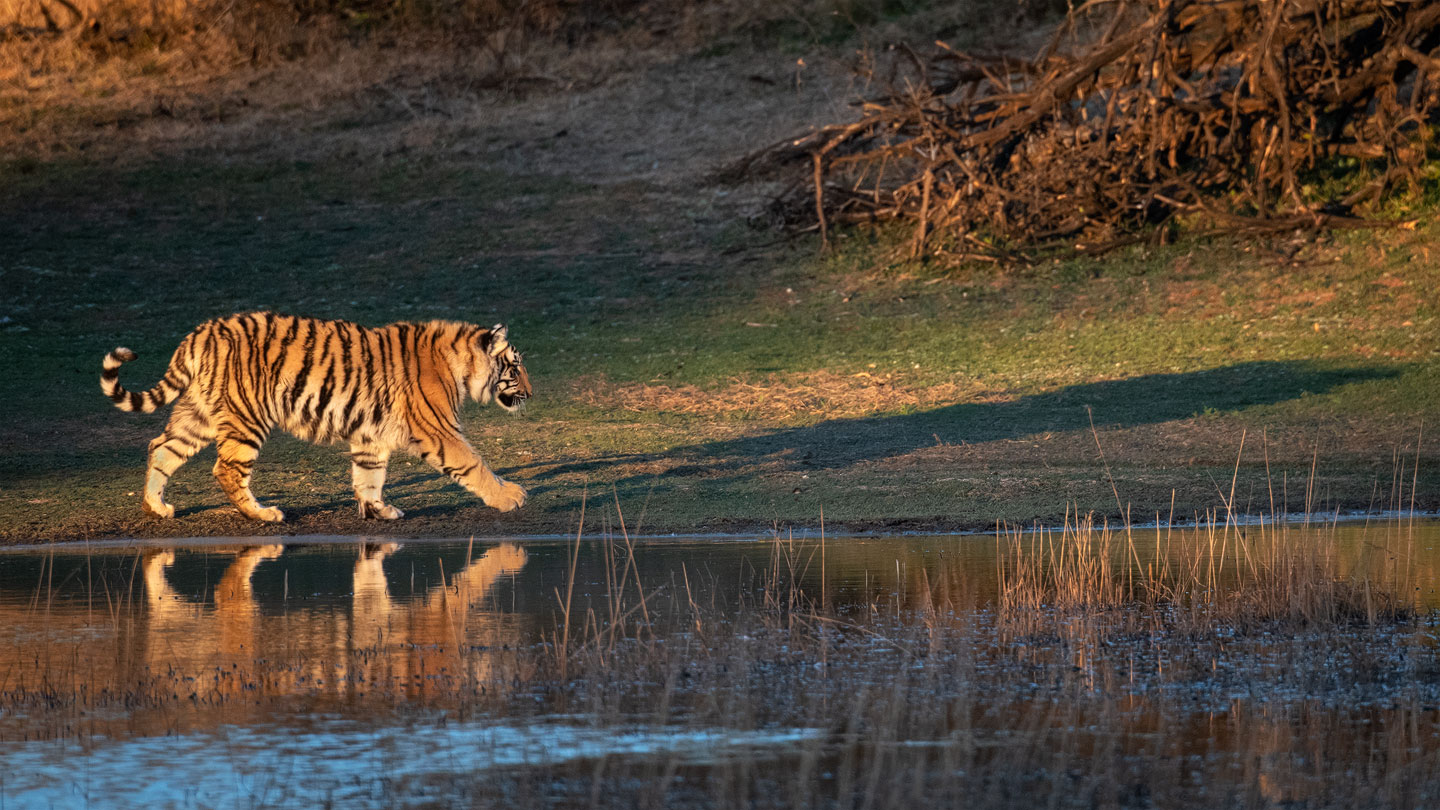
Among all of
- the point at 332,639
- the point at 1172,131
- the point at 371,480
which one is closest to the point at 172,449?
the point at 371,480

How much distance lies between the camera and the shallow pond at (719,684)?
4.66 m

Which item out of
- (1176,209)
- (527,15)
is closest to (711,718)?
(1176,209)

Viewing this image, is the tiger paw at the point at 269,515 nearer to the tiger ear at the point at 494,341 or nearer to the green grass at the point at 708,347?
the green grass at the point at 708,347

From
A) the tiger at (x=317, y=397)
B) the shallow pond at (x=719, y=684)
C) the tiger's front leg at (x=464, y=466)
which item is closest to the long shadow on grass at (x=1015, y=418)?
the tiger's front leg at (x=464, y=466)

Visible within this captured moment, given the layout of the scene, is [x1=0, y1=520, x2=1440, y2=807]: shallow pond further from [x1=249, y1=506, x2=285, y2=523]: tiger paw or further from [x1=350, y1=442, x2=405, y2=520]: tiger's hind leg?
A: [x1=350, y1=442, x2=405, y2=520]: tiger's hind leg

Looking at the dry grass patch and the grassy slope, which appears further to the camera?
the dry grass patch

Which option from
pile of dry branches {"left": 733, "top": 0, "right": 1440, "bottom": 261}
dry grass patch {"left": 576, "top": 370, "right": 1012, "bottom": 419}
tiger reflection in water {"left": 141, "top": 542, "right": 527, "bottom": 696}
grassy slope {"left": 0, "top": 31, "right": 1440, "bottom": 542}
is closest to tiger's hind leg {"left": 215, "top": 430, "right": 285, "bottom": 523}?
grassy slope {"left": 0, "top": 31, "right": 1440, "bottom": 542}

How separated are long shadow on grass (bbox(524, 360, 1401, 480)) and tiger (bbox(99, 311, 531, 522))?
151 cm

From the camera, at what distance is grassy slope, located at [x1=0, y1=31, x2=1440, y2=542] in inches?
453

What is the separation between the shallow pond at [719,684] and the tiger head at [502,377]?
102 inches

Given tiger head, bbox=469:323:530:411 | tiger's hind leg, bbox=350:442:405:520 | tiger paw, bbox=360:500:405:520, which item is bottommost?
tiger paw, bbox=360:500:405:520

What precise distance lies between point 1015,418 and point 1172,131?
7.01m

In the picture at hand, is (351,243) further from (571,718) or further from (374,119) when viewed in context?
(571,718)

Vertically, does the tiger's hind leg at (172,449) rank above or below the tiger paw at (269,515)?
above
